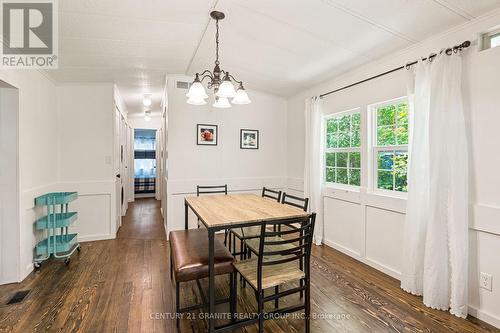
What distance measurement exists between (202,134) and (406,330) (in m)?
3.47

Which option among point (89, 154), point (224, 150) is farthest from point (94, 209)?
point (224, 150)

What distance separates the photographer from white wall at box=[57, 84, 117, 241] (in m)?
3.63

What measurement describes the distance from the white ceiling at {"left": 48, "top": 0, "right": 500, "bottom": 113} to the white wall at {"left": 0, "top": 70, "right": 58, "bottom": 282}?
41 cm

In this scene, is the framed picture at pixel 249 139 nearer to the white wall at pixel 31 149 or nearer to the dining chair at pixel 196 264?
the dining chair at pixel 196 264

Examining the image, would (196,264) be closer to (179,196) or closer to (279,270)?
(279,270)

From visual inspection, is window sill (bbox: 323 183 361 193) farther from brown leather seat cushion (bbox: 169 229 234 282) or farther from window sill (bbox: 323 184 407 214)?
brown leather seat cushion (bbox: 169 229 234 282)

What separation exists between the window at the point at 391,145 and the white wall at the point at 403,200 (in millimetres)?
132

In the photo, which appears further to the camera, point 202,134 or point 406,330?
point 202,134

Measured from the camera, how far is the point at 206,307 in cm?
204

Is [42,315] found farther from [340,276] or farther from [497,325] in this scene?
[497,325]

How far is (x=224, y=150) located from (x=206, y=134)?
0.41 m

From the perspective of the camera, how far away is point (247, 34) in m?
2.57

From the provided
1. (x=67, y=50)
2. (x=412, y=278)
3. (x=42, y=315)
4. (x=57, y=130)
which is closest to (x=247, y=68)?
(x=67, y=50)

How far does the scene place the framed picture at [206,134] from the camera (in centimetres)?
410
